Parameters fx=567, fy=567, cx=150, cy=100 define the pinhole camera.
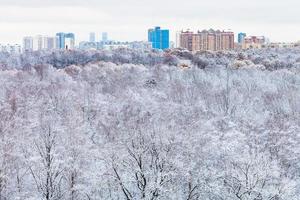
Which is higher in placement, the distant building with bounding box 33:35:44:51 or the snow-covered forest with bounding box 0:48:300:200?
the distant building with bounding box 33:35:44:51

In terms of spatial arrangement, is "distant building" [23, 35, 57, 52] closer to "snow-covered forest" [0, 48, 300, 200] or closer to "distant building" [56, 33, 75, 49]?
"distant building" [56, 33, 75, 49]

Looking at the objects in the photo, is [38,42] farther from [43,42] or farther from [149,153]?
[149,153]

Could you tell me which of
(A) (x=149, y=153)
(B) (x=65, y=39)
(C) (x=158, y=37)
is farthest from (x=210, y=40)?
(A) (x=149, y=153)

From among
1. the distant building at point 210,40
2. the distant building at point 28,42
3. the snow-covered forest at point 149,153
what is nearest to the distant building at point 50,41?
the distant building at point 28,42

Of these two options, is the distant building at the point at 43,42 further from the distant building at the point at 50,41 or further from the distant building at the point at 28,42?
the distant building at the point at 28,42

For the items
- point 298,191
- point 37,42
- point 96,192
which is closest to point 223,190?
point 298,191

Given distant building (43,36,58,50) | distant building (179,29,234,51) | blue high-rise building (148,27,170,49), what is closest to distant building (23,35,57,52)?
distant building (43,36,58,50)

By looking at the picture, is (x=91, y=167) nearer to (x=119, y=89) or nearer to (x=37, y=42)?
(x=119, y=89)
